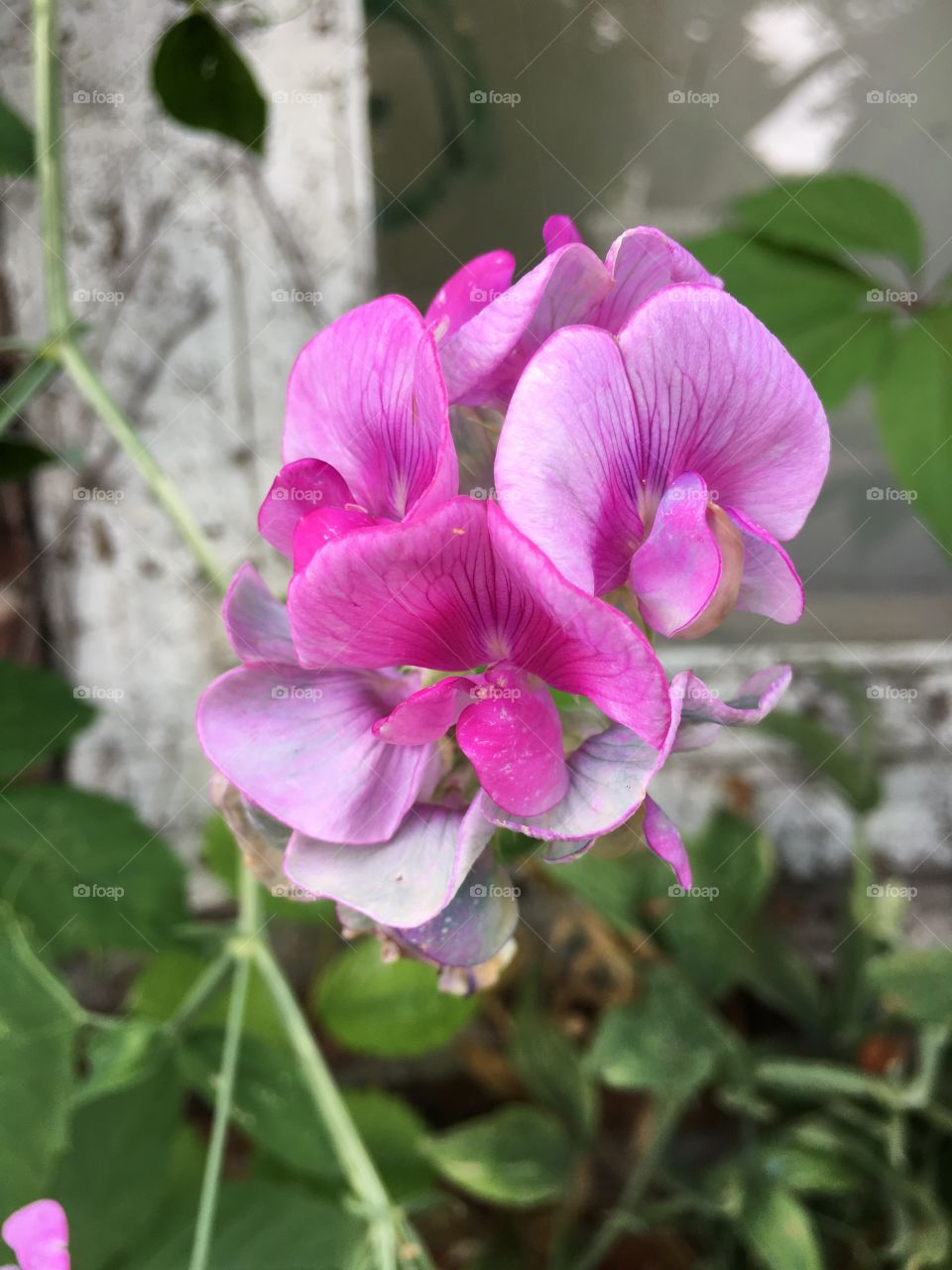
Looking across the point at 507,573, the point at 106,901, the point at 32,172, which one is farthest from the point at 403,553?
the point at 32,172

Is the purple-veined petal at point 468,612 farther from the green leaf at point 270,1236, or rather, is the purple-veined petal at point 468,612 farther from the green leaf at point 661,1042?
the green leaf at point 661,1042

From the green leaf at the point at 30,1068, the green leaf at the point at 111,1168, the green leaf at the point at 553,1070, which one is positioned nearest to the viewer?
the green leaf at the point at 30,1068

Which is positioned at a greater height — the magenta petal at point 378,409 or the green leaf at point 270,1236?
the magenta petal at point 378,409

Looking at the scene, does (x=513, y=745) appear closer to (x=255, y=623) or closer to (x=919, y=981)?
(x=255, y=623)

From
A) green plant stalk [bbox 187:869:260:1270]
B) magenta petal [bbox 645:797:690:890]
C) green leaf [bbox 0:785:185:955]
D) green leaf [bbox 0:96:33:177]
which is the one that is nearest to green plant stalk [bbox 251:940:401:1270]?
green plant stalk [bbox 187:869:260:1270]

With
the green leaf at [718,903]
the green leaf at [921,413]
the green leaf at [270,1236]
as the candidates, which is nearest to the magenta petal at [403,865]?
the green leaf at [270,1236]

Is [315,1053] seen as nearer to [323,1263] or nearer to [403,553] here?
[323,1263]

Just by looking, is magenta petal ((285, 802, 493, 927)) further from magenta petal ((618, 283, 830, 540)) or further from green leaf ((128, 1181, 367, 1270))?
green leaf ((128, 1181, 367, 1270))
